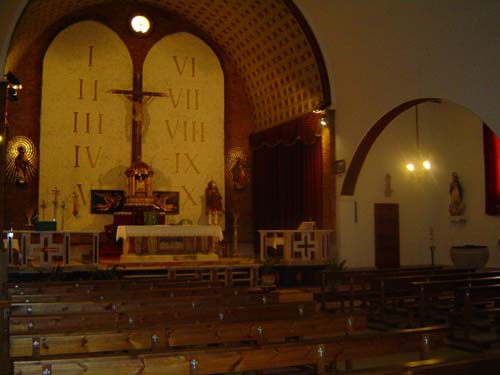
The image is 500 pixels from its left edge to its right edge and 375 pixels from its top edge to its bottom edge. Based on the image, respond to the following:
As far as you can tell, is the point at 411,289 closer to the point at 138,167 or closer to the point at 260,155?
the point at 138,167

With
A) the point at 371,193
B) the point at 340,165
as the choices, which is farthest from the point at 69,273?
the point at 371,193

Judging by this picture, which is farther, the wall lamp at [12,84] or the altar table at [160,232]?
the altar table at [160,232]

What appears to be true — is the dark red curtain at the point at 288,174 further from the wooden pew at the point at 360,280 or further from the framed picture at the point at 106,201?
the wooden pew at the point at 360,280

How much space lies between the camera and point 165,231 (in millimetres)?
13477

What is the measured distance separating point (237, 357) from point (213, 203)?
14533 millimetres

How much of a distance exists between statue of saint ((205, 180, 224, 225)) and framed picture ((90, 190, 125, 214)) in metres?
2.65

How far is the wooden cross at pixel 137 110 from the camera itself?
18.0m

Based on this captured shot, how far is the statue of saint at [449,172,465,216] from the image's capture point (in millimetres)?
15695

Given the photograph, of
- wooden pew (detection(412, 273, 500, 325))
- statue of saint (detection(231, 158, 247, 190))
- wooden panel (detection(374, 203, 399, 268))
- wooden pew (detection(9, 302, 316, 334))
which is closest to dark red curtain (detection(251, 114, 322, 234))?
statue of saint (detection(231, 158, 247, 190))

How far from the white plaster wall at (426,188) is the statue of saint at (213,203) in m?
4.79

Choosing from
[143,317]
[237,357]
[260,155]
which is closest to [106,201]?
[260,155]

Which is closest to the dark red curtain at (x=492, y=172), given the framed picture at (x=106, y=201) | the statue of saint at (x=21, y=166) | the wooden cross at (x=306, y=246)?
the wooden cross at (x=306, y=246)

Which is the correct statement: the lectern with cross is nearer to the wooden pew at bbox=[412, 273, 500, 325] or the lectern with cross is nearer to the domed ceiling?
the domed ceiling

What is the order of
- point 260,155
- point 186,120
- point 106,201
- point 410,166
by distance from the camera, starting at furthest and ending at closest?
point 186,120
point 260,155
point 106,201
point 410,166
